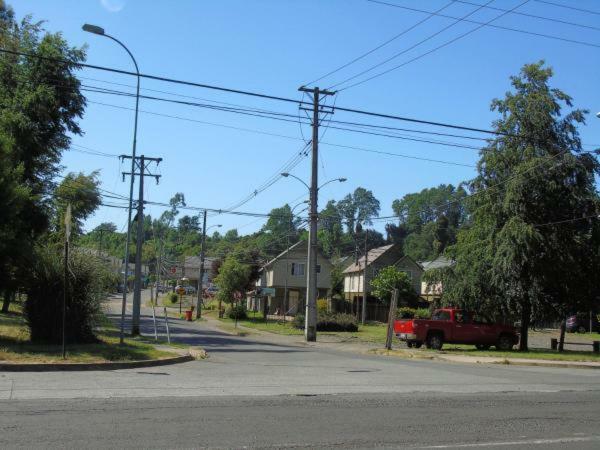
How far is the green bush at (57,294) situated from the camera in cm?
1747

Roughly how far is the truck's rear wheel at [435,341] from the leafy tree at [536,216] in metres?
3.98

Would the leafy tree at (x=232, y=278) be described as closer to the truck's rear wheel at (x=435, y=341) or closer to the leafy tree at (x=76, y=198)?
the leafy tree at (x=76, y=198)

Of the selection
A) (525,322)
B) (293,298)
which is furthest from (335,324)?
(293,298)

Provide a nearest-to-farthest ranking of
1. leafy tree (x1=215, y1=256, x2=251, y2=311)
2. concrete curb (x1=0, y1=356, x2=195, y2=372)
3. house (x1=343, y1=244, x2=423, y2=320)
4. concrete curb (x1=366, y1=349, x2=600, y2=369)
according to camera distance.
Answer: concrete curb (x1=0, y1=356, x2=195, y2=372), concrete curb (x1=366, y1=349, x2=600, y2=369), leafy tree (x1=215, y1=256, x2=251, y2=311), house (x1=343, y1=244, x2=423, y2=320)

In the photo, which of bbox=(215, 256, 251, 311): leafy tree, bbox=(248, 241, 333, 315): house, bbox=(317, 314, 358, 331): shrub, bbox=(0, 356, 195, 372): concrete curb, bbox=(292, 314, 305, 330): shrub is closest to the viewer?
bbox=(0, 356, 195, 372): concrete curb

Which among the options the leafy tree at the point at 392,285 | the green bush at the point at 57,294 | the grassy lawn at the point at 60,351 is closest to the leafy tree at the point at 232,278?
the leafy tree at the point at 392,285

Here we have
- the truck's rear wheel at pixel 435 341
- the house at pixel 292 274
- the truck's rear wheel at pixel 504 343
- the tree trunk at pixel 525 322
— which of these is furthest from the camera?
the house at pixel 292 274

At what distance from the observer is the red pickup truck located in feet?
91.1

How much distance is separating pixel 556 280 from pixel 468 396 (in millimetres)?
19990

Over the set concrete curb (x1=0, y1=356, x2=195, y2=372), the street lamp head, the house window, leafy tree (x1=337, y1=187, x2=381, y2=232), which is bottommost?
concrete curb (x1=0, y1=356, x2=195, y2=372)

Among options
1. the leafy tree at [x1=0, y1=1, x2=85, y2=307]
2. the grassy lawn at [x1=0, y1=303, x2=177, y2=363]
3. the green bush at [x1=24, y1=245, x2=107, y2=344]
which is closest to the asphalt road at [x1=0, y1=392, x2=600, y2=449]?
the grassy lawn at [x1=0, y1=303, x2=177, y2=363]

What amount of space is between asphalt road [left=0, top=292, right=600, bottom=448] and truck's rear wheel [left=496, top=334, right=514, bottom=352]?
44.4 feet

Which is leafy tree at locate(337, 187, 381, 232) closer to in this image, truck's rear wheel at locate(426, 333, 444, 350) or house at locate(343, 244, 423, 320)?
house at locate(343, 244, 423, 320)

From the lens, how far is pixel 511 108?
30844 millimetres
